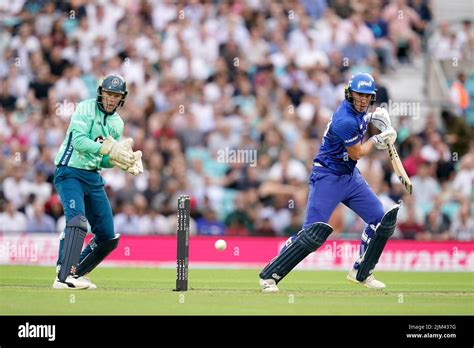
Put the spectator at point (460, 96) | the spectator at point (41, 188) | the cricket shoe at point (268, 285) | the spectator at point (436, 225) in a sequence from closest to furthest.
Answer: the cricket shoe at point (268, 285)
the spectator at point (436, 225)
the spectator at point (41, 188)
the spectator at point (460, 96)

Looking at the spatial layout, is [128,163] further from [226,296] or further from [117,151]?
[226,296]

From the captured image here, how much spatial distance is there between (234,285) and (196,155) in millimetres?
6084

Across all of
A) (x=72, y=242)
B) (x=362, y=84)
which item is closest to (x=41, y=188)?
(x=72, y=242)

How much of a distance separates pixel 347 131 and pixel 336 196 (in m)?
0.72

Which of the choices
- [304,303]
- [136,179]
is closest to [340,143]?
[304,303]

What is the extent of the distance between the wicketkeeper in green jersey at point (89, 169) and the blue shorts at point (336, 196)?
189cm

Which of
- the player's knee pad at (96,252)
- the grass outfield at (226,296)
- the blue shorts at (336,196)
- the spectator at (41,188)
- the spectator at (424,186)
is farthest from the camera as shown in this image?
the spectator at (424,186)

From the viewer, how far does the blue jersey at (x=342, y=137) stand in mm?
11695

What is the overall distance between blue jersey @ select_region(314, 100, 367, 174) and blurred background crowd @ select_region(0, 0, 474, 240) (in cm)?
577

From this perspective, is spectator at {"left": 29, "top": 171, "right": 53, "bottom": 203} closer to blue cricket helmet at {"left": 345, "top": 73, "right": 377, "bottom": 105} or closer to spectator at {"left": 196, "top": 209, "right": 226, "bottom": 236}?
spectator at {"left": 196, "top": 209, "right": 226, "bottom": 236}

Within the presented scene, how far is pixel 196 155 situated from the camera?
62.5 ft

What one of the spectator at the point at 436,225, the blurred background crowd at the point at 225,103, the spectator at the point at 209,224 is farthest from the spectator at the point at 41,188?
the spectator at the point at 436,225

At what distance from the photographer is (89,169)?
11828 mm

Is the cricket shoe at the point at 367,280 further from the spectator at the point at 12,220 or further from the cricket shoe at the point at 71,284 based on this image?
the spectator at the point at 12,220
